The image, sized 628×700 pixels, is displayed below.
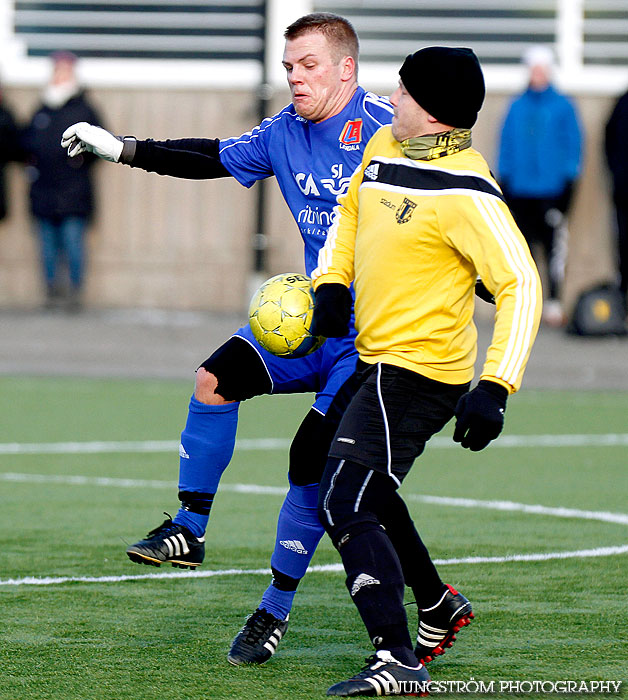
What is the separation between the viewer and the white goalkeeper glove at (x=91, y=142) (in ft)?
19.8

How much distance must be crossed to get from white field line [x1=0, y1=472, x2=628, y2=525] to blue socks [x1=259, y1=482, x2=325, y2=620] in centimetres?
293

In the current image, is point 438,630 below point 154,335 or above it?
above

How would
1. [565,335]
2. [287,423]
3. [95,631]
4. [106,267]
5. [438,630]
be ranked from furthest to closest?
1. [106,267]
2. [565,335]
3. [287,423]
4. [95,631]
5. [438,630]

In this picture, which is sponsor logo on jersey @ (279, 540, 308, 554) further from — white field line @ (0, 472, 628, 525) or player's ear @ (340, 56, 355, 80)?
white field line @ (0, 472, 628, 525)

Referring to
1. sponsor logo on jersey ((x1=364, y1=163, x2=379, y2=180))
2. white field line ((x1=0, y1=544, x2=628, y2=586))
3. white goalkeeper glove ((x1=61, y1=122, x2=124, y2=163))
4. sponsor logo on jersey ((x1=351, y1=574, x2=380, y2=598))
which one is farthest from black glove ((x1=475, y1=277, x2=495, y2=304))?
white field line ((x1=0, y1=544, x2=628, y2=586))

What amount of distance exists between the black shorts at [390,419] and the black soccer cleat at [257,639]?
828mm

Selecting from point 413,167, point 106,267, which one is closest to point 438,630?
point 413,167

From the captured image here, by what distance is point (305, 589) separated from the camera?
6625 mm

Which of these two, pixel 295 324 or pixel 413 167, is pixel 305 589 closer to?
pixel 295 324

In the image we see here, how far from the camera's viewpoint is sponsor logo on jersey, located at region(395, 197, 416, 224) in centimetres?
503

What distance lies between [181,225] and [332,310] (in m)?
12.8

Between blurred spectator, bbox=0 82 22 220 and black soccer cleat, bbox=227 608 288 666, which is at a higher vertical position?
blurred spectator, bbox=0 82 22 220

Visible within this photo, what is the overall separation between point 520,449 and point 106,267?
8.18 m

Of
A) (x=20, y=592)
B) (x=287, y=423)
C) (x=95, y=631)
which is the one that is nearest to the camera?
(x=95, y=631)
